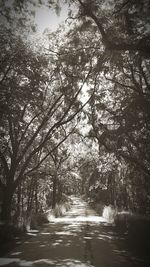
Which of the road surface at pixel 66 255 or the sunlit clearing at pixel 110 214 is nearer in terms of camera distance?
the road surface at pixel 66 255

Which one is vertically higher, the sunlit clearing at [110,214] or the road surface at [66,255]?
the sunlit clearing at [110,214]

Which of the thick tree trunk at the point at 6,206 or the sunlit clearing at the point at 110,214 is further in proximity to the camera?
the sunlit clearing at the point at 110,214

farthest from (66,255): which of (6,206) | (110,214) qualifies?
(110,214)

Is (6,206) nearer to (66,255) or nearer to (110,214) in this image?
(66,255)

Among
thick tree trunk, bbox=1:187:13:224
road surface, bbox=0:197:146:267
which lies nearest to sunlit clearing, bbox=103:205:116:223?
thick tree trunk, bbox=1:187:13:224

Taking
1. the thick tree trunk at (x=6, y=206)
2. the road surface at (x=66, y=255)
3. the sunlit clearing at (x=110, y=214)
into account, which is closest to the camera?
the road surface at (x=66, y=255)

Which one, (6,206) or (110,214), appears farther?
(110,214)

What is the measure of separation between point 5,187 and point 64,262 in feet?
33.4

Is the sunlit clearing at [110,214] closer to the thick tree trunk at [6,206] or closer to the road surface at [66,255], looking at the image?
the thick tree trunk at [6,206]

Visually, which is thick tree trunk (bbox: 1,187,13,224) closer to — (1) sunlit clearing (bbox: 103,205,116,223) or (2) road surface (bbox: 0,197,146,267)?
(2) road surface (bbox: 0,197,146,267)

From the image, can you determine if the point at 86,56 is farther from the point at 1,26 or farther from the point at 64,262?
the point at 64,262

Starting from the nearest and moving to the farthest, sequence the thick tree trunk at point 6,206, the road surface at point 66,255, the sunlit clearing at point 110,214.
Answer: the road surface at point 66,255 → the thick tree trunk at point 6,206 → the sunlit clearing at point 110,214

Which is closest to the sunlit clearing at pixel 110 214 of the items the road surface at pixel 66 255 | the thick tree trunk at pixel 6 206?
the thick tree trunk at pixel 6 206

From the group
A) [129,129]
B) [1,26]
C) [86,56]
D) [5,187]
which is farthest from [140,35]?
[5,187]
